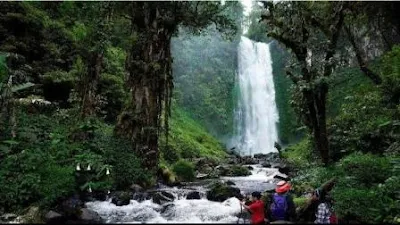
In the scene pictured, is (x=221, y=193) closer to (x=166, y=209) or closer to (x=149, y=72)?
(x=166, y=209)

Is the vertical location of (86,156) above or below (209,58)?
below

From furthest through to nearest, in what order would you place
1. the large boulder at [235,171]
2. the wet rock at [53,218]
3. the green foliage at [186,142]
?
the green foliage at [186,142] → the large boulder at [235,171] → the wet rock at [53,218]

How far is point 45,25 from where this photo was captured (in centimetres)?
2181

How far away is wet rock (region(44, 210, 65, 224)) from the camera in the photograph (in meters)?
9.39

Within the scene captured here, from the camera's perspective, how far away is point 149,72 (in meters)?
16.2

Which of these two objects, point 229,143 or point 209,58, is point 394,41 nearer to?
point 229,143

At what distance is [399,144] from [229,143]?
33.0m

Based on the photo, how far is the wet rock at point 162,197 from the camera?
12743 mm

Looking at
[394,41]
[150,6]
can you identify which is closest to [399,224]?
[150,6]

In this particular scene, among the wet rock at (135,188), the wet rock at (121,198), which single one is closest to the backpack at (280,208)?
the wet rock at (121,198)

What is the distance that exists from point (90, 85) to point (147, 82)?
223cm

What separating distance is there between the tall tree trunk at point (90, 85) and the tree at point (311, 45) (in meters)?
6.68

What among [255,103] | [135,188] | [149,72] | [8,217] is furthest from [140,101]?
[255,103]

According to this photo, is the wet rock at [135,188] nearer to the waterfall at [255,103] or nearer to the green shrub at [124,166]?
the green shrub at [124,166]
